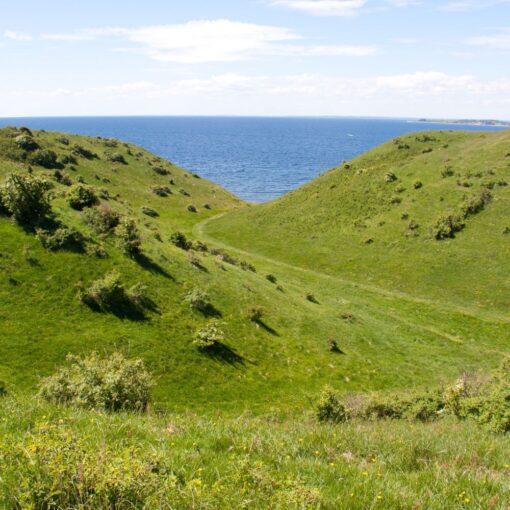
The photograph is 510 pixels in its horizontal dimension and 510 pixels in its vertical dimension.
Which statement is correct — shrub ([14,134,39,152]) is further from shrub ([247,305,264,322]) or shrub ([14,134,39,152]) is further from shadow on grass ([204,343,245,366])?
shadow on grass ([204,343,245,366])

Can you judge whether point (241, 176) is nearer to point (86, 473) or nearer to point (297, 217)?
point (297, 217)

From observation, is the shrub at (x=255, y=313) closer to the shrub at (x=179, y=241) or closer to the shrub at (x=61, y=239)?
the shrub at (x=179, y=241)

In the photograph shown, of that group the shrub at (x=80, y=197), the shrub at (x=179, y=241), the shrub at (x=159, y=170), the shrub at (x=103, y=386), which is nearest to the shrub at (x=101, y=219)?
the shrub at (x=80, y=197)

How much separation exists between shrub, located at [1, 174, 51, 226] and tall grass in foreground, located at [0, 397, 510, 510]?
1334 inches

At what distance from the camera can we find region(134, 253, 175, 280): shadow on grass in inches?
1655

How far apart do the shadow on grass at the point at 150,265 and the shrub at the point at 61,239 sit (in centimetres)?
584

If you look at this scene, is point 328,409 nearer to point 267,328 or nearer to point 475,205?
point 267,328

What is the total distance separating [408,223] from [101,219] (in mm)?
59199

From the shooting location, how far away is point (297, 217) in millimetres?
93438

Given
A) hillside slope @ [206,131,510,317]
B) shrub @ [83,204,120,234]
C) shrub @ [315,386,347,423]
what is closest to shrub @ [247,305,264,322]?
shrub @ [83,204,120,234]

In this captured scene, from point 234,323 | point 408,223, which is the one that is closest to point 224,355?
point 234,323

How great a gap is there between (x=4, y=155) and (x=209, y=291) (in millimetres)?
67801

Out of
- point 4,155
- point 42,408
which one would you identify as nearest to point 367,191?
point 4,155

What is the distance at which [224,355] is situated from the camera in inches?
1379
